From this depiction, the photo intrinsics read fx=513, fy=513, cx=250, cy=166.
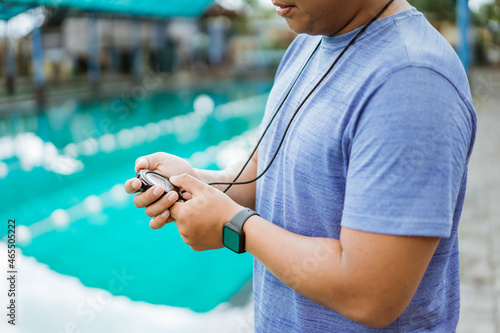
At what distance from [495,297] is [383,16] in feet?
7.16

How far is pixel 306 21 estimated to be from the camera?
819 mm

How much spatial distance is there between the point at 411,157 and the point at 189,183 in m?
0.38

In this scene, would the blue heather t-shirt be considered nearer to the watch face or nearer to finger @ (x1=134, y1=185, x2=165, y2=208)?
the watch face

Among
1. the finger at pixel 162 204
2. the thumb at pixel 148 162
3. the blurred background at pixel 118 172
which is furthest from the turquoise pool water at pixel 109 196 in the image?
the finger at pixel 162 204

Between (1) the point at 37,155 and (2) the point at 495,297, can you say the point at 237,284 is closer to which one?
(2) the point at 495,297

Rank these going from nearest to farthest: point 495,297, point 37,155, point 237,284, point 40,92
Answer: point 495,297 < point 237,284 < point 37,155 < point 40,92

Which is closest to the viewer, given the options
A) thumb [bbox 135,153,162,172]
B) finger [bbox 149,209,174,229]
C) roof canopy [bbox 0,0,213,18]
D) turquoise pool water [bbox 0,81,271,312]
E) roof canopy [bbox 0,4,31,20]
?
finger [bbox 149,209,174,229]

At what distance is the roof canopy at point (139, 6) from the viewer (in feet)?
39.7

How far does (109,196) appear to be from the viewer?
5.16m

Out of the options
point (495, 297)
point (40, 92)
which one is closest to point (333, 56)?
point (495, 297)

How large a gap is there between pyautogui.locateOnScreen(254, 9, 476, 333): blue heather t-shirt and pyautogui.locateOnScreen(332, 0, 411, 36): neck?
0.05 ft

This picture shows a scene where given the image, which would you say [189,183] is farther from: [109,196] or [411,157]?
[109,196]

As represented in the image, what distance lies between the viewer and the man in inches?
25.8

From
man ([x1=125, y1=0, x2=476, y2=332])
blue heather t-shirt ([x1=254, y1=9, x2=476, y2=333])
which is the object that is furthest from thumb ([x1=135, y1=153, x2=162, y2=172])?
blue heather t-shirt ([x1=254, y1=9, x2=476, y2=333])
